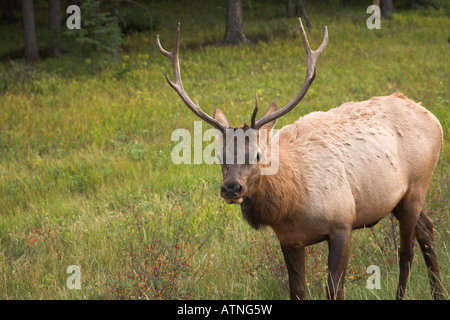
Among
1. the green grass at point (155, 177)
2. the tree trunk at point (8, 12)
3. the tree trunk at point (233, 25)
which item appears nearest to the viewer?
the green grass at point (155, 177)

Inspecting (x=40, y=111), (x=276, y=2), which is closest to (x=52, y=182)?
(x=40, y=111)

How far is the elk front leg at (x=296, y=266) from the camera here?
441 cm

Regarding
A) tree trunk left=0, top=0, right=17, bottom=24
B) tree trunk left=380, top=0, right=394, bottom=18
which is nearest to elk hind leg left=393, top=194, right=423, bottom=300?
tree trunk left=380, top=0, right=394, bottom=18

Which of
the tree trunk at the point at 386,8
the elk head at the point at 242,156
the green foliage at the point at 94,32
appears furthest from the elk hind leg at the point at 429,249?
the tree trunk at the point at 386,8

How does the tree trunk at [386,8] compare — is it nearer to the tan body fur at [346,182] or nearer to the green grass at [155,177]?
the green grass at [155,177]

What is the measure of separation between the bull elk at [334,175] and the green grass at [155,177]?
0.58m

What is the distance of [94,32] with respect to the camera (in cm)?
1462

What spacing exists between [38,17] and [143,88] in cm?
2148

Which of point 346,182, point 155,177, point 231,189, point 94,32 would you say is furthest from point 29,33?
point 231,189

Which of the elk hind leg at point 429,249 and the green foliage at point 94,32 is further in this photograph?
the green foliage at point 94,32

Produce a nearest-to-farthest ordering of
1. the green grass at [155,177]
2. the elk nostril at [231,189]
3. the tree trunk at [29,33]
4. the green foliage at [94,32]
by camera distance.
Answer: the elk nostril at [231,189]
the green grass at [155,177]
the green foliage at [94,32]
the tree trunk at [29,33]

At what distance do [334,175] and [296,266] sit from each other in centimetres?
86

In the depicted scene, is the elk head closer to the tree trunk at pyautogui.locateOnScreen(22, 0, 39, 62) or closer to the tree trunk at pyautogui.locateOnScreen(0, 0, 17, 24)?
the tree trunk at pyautogui.locateOnScreen(22, 0, 39, 62)
